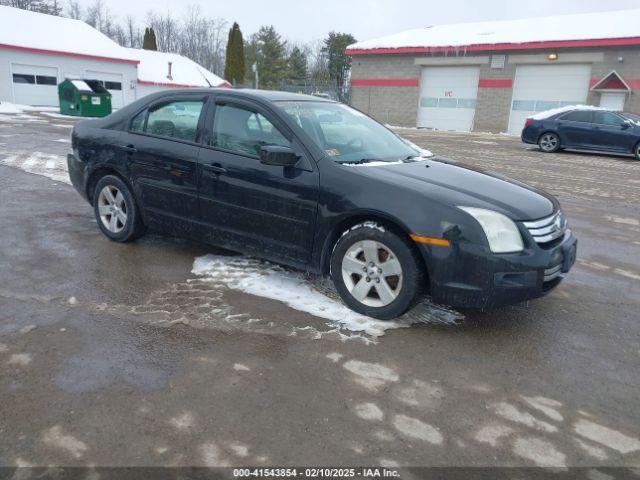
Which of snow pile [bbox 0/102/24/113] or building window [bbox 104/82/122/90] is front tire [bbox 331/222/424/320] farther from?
building window [bbox 104/82/122/90]

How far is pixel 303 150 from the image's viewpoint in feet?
12.8

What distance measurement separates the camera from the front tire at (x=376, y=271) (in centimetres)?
350

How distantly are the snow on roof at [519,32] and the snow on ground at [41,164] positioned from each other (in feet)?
75.4

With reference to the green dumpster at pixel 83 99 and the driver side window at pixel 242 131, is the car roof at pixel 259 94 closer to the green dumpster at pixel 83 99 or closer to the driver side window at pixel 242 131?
the driver side window at pixel 242 131

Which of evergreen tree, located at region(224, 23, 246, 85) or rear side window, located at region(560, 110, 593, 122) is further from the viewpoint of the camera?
evergreen tree, located at region(224, 23, 246, 85)

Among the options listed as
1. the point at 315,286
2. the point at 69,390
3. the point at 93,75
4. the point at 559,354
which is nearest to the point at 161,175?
the point at 315,286

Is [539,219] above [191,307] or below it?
above

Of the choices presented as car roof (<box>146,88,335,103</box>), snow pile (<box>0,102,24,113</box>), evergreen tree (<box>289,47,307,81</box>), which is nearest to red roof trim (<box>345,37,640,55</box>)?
snow pile (<box>0,102,24,113</box>)

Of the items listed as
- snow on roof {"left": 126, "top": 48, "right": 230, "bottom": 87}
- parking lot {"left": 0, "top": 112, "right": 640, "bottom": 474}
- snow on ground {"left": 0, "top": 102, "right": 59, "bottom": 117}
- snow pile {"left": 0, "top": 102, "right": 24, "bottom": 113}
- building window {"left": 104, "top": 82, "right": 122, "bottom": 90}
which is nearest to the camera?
parking lot {"left": 0, "top": 112, "right": 640, "bottom": 474}

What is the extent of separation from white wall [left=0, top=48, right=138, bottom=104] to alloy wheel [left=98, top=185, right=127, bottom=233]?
28.9m

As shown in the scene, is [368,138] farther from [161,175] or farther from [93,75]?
[93,75]

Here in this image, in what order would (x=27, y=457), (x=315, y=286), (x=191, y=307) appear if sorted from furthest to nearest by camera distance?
1. (x=315, y=286)
2. (x=191, y=307)
3. (x=27, y=457)

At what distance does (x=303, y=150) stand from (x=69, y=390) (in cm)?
219

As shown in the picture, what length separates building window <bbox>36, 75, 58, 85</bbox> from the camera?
2992 centimetres
